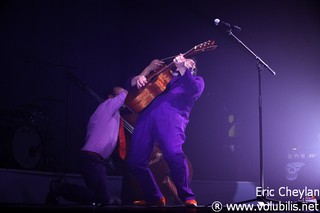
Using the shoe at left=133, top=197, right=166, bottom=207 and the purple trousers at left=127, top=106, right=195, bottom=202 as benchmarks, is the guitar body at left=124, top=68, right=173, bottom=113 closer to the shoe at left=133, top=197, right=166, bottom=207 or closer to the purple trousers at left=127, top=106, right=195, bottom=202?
the purple trousers at left=127, top=106, right=195, bottom=202

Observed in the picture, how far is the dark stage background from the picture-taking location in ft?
18.0

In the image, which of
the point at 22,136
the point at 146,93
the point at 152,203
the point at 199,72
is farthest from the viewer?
the point at 199,72

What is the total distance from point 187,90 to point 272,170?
1.94m

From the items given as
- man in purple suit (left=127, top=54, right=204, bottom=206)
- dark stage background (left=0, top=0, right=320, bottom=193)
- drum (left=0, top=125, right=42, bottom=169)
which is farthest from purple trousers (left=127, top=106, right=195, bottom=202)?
drum (left=0, top=125, right=42, bottom=169)

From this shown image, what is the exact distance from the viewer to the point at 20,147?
505 centimetres

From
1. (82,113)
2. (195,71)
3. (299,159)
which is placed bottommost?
(299,159)

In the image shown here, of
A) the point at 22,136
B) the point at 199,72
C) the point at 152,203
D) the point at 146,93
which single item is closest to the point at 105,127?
the point at 146,93

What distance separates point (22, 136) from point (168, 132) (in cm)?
166

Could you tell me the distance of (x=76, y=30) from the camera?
19.4ft

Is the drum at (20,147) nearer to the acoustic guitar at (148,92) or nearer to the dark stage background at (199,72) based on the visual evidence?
the dark stage background at (199,72)

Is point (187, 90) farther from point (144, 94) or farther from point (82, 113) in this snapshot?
point (82, 113)

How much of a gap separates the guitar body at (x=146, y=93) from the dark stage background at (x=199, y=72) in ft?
1.79

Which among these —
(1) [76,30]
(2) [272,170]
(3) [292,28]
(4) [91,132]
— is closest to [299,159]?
(2) [272,170]

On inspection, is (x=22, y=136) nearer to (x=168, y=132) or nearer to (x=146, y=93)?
(x=146, y=93)
